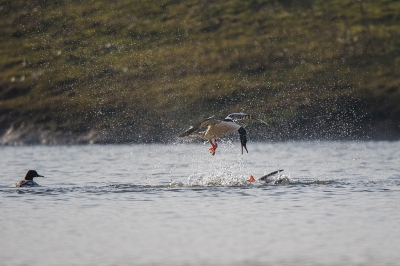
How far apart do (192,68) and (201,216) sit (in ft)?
198

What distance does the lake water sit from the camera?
17594mm

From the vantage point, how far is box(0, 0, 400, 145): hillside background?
68.5m

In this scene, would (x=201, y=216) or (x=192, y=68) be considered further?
(x=192, y=68)

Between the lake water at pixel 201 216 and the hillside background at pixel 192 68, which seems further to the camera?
the hillside background at pixel 192 68

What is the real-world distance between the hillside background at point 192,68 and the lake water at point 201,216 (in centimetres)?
2706

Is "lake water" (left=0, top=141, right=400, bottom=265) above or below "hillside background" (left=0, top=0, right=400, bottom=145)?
below

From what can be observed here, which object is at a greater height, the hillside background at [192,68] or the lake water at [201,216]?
the hillside background at [192,68]

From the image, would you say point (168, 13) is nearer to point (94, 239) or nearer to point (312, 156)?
point (312, 156)

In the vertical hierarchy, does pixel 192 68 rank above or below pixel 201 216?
above

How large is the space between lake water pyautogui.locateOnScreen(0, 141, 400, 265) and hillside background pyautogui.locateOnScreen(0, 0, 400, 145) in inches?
1065

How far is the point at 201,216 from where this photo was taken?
22.5 metres

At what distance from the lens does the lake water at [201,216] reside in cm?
1759

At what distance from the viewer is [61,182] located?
33.2 m

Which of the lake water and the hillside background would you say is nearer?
the lake water
